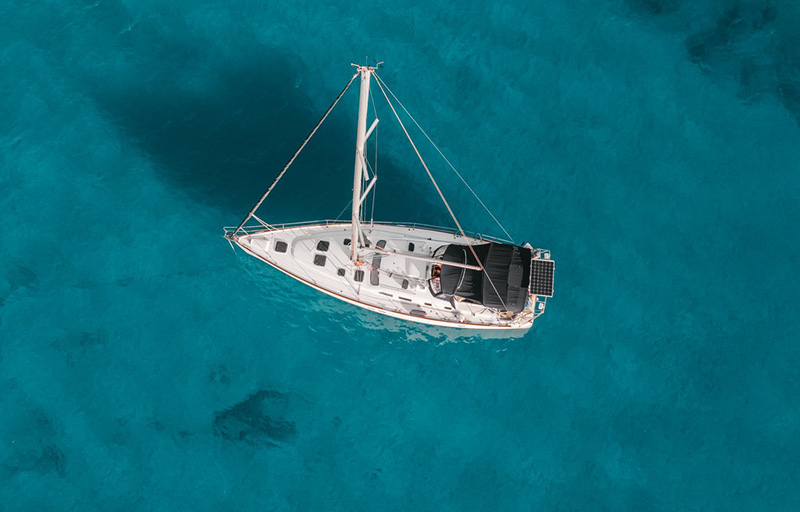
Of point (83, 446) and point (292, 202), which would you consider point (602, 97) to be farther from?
point (83, 446)

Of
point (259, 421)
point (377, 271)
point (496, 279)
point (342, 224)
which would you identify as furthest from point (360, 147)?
point (259, 421)

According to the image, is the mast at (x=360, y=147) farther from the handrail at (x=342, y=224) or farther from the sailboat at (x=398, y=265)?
the handrail at (x=342, y=224)

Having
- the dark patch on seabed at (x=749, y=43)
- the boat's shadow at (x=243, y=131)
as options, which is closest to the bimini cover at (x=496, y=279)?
the boat's shadow at (x=243, y=131)

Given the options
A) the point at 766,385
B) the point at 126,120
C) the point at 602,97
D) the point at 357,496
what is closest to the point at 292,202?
the point at 126,120

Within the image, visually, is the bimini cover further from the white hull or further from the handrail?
the handrail

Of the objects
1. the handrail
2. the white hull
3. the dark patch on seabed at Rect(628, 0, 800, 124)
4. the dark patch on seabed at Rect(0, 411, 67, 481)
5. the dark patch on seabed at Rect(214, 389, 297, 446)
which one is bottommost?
the dark patch on seabed at Rect(0, 411, 67, 481)

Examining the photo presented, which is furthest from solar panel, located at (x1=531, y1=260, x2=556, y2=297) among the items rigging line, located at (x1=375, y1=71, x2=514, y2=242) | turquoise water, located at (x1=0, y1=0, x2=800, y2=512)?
rigging line, located at (x1=375, y1=71, x2=514, y2=242)
